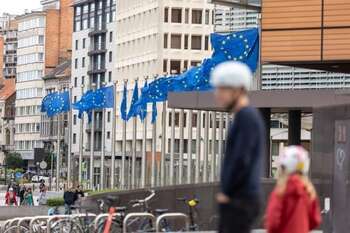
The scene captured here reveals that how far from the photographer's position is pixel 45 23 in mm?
175625

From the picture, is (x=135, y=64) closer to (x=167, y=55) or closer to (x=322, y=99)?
(x=167, y=55)

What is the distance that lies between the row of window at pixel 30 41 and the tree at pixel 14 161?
1729 centimetres

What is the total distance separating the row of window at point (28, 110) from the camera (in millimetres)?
174250

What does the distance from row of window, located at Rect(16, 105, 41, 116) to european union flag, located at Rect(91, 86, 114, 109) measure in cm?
10512

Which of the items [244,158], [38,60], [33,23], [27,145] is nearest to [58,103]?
[244,158]

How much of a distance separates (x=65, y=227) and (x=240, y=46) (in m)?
17.6

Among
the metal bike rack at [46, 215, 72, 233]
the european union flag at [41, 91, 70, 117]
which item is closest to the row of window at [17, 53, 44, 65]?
the european union flag at [41, 91, 70, 117]

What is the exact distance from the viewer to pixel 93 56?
470 feet

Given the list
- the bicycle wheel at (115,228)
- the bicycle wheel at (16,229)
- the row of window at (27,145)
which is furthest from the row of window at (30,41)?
the bicycle wheel at (115,228)

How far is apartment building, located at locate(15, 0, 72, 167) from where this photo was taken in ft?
570

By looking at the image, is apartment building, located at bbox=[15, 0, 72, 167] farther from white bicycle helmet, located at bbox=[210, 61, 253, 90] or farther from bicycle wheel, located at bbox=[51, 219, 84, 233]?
white bicycle helmet, located at bbox=[210, 61, 253, 90]

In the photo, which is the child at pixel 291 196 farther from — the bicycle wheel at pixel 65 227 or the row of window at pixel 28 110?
the row of window at pixel 28 110

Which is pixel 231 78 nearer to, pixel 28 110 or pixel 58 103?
pixel 58 103

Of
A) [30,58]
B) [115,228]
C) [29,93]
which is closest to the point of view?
[115,228]
